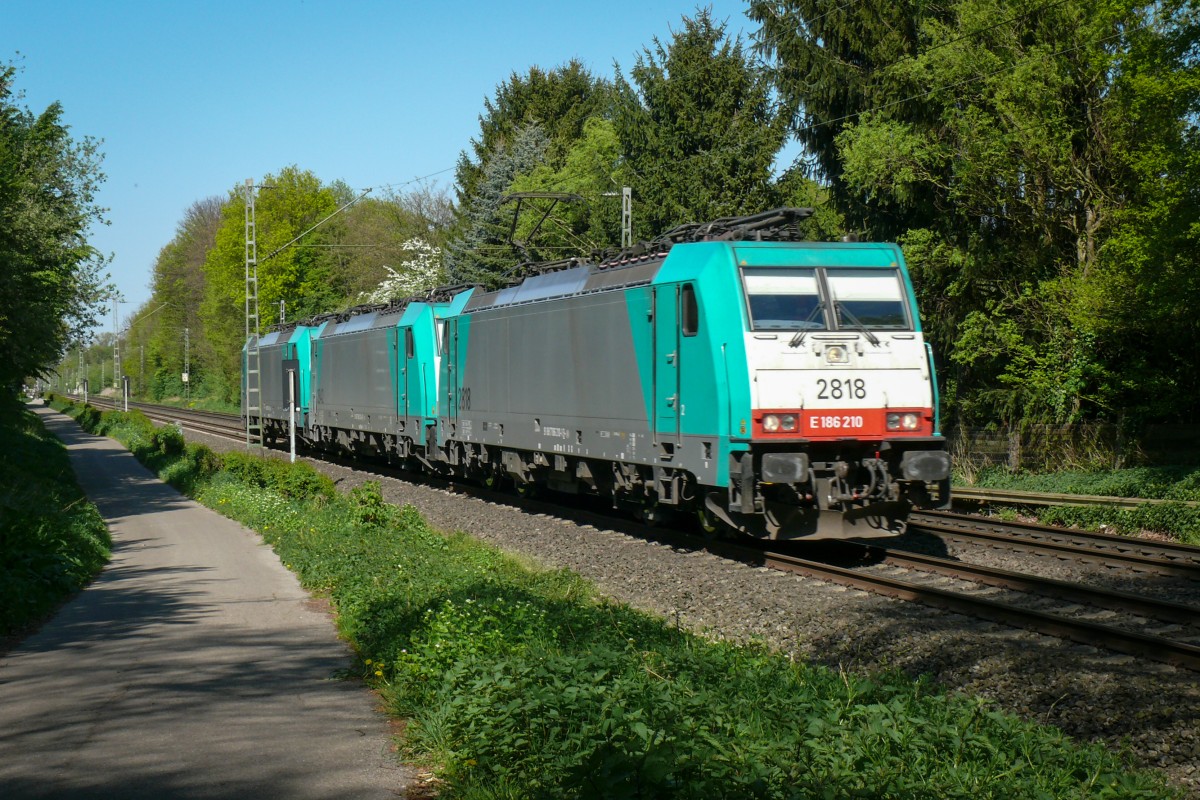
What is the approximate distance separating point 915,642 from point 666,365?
5.73 meters

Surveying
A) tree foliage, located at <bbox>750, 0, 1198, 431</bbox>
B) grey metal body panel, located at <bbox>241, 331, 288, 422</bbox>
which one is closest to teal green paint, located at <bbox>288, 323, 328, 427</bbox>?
grey metal body panel, located at <bbox>241, 331, 288, 422</bbox>

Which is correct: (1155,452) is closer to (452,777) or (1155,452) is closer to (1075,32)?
(1075,32)

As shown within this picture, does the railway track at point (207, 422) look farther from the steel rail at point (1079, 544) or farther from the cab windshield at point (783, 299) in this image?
the cab windshield at point (783, 299)

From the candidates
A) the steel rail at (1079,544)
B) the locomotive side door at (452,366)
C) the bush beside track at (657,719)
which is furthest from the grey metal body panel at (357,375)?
the bush beside track at (657,719)

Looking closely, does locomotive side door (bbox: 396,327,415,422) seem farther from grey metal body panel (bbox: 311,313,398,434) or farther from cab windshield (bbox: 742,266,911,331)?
cab windshield (bbox: 742,266,911,331)

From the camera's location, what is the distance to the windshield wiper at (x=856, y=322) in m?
13.3

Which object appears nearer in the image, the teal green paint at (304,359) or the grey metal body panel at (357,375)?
the grey metal body panel at (357,375)

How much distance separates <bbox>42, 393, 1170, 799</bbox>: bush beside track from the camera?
530cm

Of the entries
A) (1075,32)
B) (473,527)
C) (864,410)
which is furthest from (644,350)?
(1075,32)

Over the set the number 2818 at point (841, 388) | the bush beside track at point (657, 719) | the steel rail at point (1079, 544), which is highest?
the number 2818 at point (841, 388)

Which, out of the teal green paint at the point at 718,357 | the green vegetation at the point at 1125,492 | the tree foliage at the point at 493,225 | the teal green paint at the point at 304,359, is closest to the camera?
the teal green paint at the point at 718,357

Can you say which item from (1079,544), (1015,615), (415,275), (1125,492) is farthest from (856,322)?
(415,275)

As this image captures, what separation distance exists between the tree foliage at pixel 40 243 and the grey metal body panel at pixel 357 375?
6708 mm

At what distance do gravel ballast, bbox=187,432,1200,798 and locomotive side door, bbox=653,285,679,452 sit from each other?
1.54 metres
